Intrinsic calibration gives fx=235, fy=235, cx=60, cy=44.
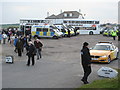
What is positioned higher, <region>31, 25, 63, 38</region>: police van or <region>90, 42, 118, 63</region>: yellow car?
<region>31, 25, 63, 38</region>: police van

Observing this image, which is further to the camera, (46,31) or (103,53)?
(46,31)

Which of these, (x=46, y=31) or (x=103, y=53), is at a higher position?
(x=46, y=31)

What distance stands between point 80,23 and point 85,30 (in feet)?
6.77

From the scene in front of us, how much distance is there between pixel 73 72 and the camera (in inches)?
483

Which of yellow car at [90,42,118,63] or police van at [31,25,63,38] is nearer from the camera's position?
yellow car at [90,42,118,63]

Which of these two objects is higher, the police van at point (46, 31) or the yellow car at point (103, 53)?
the police van at point (46, 31)

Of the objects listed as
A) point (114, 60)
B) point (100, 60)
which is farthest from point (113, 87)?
point (114, 60)

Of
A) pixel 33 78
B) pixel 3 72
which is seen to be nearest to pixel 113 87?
pixel 33 78

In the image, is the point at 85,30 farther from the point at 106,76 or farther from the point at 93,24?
the point at 106,76

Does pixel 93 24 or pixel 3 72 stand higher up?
pixel 93 24

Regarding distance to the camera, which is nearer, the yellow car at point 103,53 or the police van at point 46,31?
the yellow car at point 103,53

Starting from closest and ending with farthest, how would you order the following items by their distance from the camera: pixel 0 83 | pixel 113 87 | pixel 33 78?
pixel 113 87 → pixel 0 83 → pixel 33 78

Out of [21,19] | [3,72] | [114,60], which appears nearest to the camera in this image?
[3,72]

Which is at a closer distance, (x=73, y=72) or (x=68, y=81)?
(x=68, y=81)
